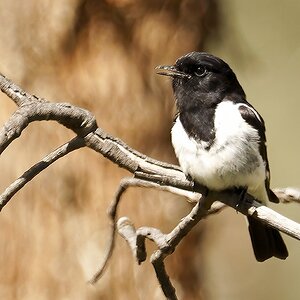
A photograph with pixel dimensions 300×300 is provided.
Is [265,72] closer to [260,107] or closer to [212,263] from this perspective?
[260,107]

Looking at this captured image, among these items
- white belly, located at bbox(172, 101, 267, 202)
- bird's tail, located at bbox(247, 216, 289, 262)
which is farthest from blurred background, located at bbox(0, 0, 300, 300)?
white belly, located at bbox(172, 101, 267, 202)

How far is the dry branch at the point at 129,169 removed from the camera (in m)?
1.94

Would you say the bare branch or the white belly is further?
the white belly

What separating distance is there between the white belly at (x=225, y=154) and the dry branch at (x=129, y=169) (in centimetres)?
4

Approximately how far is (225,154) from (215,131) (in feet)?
0.20

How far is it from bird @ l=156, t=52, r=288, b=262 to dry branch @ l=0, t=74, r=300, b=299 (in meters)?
0.06

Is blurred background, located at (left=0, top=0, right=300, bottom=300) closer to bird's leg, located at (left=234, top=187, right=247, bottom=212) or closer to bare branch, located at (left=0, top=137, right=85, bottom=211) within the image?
bird's leg, located at (left=234, top=187, right=247, bottom=212)

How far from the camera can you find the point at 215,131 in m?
2.39

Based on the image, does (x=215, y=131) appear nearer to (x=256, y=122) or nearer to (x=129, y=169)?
(x=256, y=122)

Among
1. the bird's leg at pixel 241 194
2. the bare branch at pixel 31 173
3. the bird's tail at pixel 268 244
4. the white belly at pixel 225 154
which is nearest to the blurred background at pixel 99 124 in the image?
the bird's tail at pixel 268 244

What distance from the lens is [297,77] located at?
5105 mm

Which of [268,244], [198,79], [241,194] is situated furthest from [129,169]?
[268,244]

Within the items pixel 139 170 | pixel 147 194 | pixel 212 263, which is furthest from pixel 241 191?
pixel 212 263

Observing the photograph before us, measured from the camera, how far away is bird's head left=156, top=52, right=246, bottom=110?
8.18 ft
